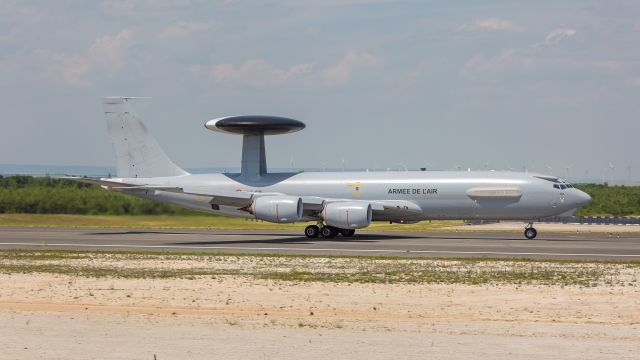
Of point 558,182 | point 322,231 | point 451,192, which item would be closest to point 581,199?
point 558,182

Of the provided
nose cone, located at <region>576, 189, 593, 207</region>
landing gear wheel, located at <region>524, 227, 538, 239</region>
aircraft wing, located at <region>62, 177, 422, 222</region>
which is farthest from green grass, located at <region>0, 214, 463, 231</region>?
nose cone, located at <region>576, 189, 593, 207</region>

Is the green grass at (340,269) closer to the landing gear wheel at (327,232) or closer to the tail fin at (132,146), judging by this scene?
the landing gear wheel at (327,232)

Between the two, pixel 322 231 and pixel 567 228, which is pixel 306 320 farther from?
pixel 567 228

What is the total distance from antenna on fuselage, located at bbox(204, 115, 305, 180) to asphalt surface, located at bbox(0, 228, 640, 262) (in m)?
4.07

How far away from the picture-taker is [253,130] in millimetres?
56594

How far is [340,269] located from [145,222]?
3484 cm

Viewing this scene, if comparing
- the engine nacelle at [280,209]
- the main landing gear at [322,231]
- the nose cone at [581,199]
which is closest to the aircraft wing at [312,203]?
the main landing gear at [322,231]

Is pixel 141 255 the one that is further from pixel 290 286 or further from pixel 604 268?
pixel 604 268

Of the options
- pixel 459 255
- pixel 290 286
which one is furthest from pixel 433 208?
pixel 290 286

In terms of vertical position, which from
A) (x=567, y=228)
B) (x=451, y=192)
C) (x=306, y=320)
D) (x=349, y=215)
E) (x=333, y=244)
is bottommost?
(x=306, y=320)

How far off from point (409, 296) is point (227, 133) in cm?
3532

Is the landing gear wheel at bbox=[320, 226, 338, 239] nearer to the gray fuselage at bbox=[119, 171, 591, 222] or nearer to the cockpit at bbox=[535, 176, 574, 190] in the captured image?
the gray fuselage at bbox=[119, 171, 591, 222]

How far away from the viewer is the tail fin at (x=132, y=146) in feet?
188

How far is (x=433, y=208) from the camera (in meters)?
50.7
